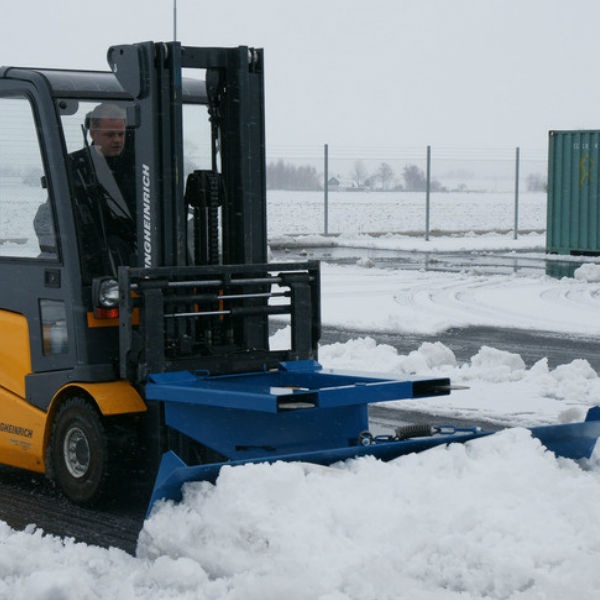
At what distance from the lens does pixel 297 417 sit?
20.6 ft

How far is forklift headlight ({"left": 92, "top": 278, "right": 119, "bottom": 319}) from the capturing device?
6.44 metres

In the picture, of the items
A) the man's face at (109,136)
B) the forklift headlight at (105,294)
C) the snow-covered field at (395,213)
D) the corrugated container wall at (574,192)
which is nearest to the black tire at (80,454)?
the forklift headlight at (105,294)

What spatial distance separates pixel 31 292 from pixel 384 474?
2.35m

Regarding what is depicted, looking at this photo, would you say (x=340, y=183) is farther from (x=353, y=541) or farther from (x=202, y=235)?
(x=353, y=541)

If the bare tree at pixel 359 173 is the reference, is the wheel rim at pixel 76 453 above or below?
below

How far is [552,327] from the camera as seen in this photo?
1464 centimetres

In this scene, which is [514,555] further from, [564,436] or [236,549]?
[564,436]

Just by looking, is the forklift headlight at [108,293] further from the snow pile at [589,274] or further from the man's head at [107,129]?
the snow pile at [589,274]

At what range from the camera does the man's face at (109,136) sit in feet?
21.8

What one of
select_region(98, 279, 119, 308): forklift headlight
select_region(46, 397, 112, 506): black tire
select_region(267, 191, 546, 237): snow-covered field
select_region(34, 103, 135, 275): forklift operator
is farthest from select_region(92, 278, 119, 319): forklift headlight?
select_region(267, 191, 546, 237): snow-covered field

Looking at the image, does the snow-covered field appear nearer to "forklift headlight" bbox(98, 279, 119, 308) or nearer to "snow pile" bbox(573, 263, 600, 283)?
"snow pile" bbox(573, 263, 600, 283)

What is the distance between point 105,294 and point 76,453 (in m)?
0.80

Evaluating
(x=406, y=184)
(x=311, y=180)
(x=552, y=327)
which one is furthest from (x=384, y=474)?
(x=406, y=184)

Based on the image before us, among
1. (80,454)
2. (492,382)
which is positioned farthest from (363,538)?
(492,382)
